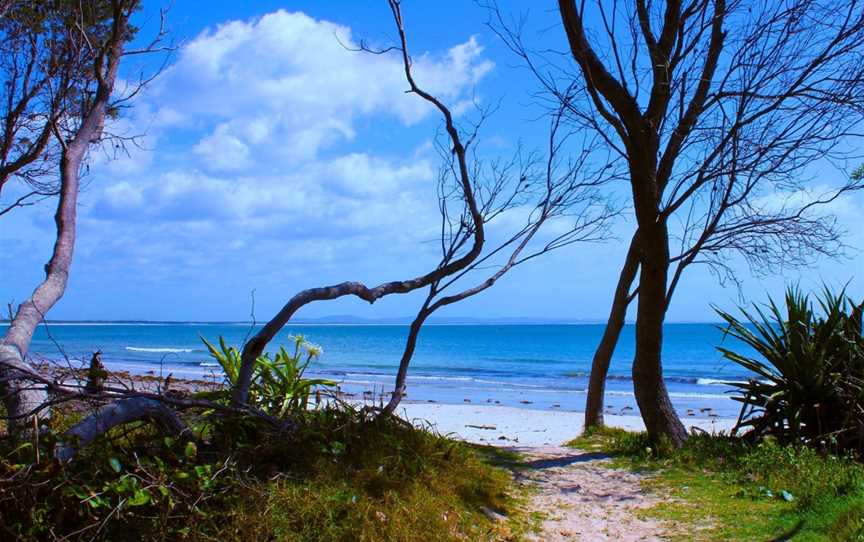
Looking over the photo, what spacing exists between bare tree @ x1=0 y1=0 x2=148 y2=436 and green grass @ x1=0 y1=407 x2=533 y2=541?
17.9 inches

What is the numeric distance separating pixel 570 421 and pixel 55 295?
11.0 m

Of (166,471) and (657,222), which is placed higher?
(657,222)

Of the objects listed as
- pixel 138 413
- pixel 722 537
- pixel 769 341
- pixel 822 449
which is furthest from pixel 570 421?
pixel 138 413

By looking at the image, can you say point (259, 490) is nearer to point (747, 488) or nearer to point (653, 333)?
point (747, 488)

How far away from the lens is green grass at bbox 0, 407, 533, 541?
11.4ft

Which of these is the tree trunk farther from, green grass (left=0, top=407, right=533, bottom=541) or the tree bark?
the tree bark

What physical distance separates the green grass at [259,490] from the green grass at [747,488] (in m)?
1.29

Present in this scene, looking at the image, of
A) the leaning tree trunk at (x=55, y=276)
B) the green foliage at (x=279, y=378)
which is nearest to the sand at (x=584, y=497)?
the green foliage at (x=279, y=378)

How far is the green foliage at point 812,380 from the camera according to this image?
22.9 ft

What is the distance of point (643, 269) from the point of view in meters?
7.11

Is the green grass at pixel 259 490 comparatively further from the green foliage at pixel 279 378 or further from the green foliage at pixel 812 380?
the green foliage at pixel 812 380

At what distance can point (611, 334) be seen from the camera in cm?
852

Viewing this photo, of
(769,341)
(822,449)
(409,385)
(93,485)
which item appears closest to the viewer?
(93,485)

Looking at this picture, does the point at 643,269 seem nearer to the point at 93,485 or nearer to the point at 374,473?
the point at 374,473
